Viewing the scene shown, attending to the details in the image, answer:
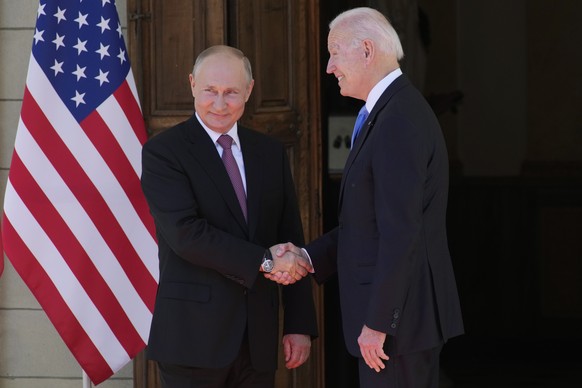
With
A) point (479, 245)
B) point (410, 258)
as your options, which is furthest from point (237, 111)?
point (479, 245)

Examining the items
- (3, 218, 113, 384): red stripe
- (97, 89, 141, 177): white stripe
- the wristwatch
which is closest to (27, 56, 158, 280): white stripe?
(97, 89, 141, 177): white stripe

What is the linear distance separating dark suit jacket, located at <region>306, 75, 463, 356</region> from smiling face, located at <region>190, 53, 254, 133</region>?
1.92 ft

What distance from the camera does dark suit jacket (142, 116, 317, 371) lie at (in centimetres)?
421

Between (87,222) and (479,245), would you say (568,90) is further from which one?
(87,222)

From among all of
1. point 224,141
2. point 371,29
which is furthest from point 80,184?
point 371,29

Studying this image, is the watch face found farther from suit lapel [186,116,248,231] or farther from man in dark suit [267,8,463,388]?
man in dark suit [267,8,463,388]

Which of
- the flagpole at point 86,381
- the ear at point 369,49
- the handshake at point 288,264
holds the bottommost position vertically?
the flagpole at point 86,381

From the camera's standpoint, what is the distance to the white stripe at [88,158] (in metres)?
5.44

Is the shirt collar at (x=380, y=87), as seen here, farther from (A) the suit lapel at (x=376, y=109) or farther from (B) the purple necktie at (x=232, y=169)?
(B) the purple necktie at (x=232, y=169)

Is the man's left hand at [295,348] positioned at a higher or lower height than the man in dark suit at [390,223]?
lower

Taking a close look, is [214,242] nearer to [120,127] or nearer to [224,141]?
[224,141]

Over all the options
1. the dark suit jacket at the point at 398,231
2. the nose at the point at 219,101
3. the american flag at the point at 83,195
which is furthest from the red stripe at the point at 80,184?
the dark suit jacket at the point at 398,231

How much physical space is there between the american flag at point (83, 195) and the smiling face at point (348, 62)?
1702 mm

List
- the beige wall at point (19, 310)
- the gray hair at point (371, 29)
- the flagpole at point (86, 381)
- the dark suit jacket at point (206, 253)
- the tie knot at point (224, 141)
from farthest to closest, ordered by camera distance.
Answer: the beige wall at point (19, 310) → the flagpole at point (86, 381) → the tie knot at point (224, 141) → the dark suit jacket at point (206, 253) → the gray hair at point (371, 29)
